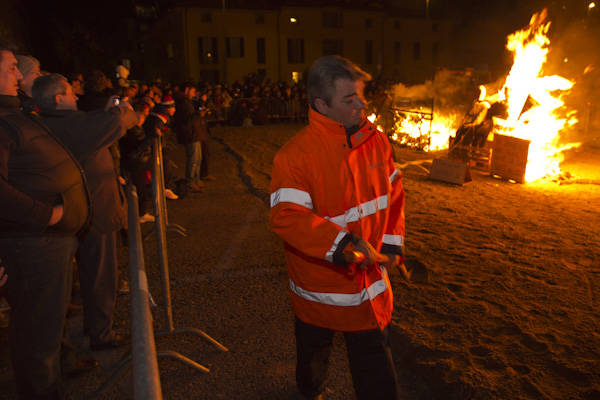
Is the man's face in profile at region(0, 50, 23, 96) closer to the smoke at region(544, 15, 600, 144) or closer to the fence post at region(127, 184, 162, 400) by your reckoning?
the fence post at region(127, 184, 162, 400)

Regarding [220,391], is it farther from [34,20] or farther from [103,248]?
[34,20]

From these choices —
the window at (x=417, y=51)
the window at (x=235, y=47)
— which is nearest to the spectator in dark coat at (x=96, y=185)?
the window at (x=235, y=47)

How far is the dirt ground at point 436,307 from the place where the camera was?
317 cm

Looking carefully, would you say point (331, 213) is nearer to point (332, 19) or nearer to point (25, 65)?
point (25, 65)

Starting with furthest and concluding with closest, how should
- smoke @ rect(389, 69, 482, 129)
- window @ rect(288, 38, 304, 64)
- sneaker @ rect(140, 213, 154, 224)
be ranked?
window @ rect(288, 38, 304, 64) → smoke @ rect(389, 69, 482, 129) → sneaker @ rect(140, 213, 154, 224)

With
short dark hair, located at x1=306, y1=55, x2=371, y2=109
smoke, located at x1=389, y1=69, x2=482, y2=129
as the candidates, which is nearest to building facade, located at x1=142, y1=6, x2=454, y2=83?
smoke, located at x1=389, y1=69, x2=482, y2=129

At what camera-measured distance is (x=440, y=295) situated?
4441mm

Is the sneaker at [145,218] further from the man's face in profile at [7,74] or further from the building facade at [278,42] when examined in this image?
the building facade at [278,42]

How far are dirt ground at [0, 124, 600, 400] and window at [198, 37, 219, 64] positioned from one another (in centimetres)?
3464

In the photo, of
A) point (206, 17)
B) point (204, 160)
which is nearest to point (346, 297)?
point (204, 160)

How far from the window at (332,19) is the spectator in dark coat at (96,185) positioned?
42360 mm

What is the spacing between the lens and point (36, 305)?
8.04 feet

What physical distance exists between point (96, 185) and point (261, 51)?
131 feet

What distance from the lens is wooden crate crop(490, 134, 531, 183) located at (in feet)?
30.3
